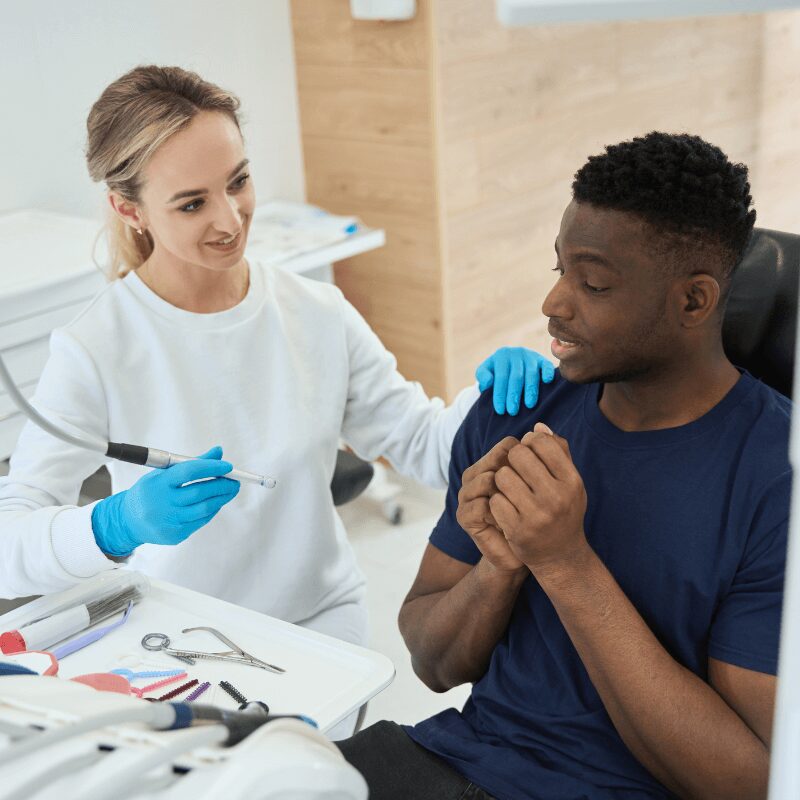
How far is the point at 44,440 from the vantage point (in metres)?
1.49

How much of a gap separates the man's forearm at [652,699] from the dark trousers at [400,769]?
177 millimetres

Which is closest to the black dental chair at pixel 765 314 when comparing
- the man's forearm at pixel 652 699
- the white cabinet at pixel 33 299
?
the man's forearm at pixel 652 699

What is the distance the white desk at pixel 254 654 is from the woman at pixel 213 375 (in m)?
0.23

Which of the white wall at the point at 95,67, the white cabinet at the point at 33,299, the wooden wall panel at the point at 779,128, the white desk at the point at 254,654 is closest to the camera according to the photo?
the white desk at the point at 254,654

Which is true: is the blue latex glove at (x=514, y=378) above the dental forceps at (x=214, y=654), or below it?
above

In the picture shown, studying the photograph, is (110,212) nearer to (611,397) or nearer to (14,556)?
(14,556)

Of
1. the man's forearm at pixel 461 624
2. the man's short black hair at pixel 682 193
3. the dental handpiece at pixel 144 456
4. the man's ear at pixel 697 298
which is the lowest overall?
the man's forearm at pixel 461 624

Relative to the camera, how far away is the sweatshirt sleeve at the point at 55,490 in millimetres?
1271

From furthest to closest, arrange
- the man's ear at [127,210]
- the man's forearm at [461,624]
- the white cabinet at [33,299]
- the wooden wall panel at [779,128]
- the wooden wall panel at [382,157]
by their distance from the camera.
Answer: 1. the wooden wall panel at [779,128]
2. the wooden wall panel at [382,157]
3. the white cabinet at [33,299]
4. the man's ear at [127,210]
5. the man's forearm at [461,624]

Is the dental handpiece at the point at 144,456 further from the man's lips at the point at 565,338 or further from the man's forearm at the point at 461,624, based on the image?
the man's lips at the point at 565,338

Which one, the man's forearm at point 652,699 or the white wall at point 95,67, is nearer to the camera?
the man's forearm at point 652,699

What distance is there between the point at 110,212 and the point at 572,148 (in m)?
1.82

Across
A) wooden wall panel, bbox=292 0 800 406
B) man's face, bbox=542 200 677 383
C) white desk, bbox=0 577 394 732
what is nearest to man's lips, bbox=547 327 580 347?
man's face, bbox=542 200 677 383

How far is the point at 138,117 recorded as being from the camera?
5.15 ft
